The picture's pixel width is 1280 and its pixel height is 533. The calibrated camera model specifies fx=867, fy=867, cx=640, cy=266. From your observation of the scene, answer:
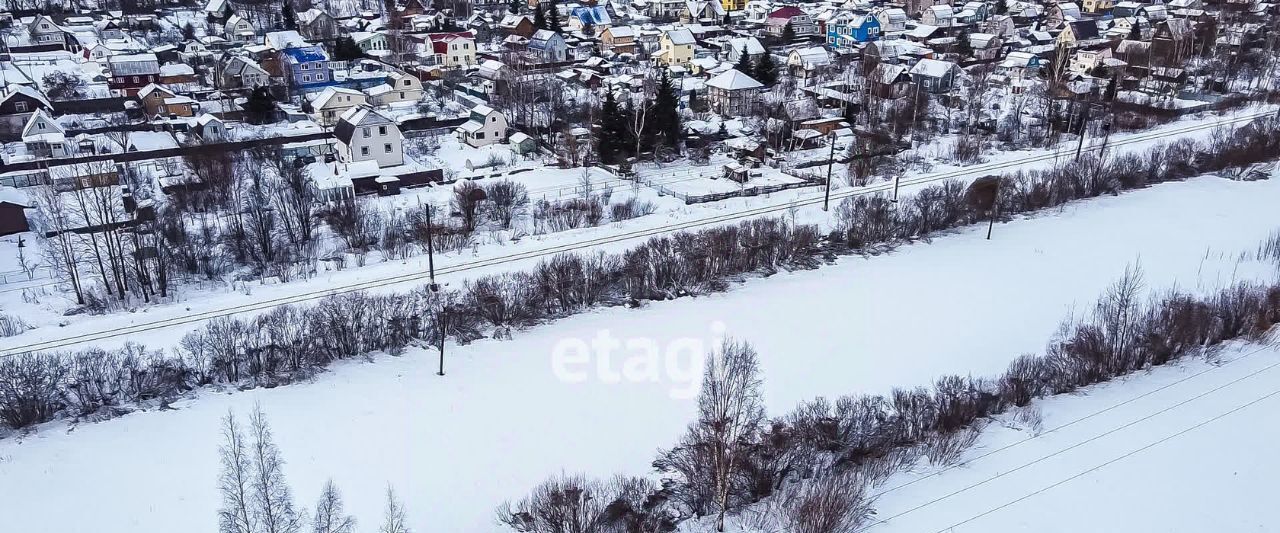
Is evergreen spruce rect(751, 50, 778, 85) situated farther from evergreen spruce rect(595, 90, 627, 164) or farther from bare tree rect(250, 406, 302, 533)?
bare tree rect(250, 406, 302, 533)


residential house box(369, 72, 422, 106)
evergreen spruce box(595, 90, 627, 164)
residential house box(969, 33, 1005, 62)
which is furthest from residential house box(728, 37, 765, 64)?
evergreen spruce box(595, 90, 627, 164)

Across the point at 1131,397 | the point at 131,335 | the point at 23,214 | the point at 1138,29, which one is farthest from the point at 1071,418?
the point at 1138,29

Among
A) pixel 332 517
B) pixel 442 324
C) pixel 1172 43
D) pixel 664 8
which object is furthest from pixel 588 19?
pixel 332 517

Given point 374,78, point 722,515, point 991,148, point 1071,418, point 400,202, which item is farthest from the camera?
point 374,78

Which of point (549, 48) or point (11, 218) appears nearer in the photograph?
point (11, 218)

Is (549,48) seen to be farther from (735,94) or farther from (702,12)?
(702,12)

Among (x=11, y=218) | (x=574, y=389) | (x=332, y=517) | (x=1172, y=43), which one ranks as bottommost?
(x=574, y=389)

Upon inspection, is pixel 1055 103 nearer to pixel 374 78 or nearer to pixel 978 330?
pixel 978 330
